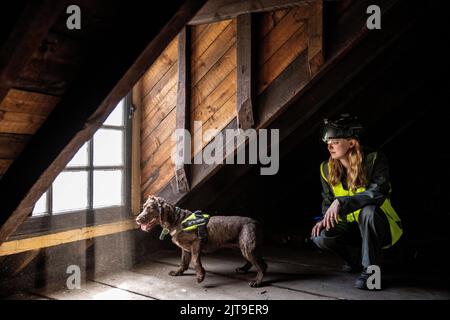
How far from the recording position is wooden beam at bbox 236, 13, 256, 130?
2896 millimetres

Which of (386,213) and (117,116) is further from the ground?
(117,116)

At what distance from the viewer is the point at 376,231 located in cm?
293

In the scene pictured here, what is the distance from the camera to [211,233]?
3240 mm

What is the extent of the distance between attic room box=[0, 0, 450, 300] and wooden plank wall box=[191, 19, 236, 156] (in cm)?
1

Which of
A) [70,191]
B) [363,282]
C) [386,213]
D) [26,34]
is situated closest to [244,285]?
[363,282]

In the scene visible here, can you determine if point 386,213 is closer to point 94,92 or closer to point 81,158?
point 94,92

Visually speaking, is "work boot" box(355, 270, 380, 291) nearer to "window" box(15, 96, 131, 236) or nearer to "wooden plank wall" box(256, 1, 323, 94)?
"wooden plank wall" box(256, 1, 323, 94)

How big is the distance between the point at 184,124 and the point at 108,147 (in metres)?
0.77

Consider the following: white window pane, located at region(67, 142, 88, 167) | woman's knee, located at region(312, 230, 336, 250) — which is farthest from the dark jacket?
white window pane, located at region(67, 142, 88, 167)

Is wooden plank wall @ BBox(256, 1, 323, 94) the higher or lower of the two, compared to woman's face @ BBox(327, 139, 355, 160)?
higher

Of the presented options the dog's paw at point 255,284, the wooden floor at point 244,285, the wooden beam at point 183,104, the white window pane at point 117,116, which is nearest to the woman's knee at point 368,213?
the wooden floor at point 244,285
